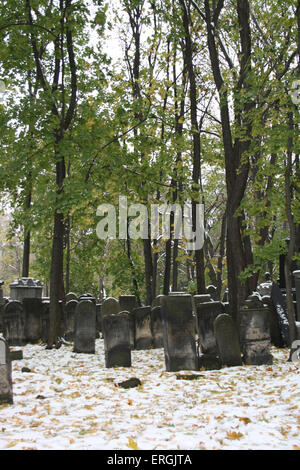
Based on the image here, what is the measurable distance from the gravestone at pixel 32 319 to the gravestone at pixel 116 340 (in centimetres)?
359

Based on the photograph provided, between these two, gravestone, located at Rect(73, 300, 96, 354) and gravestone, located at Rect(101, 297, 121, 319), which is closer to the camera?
gravestone, located at Rect(73, 300, 96, 354)

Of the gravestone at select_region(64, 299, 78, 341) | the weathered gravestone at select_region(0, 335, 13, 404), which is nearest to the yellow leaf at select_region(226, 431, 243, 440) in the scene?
the weathered gravestone at select_region(0, 335, 13, 404)

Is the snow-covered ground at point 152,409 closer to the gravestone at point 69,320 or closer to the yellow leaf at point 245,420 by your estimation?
the yellow leaf at point 245,420

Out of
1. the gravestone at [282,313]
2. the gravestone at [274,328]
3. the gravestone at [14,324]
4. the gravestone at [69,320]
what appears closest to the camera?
the gravestone at [282,313]

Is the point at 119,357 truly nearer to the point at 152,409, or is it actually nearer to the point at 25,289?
the point at 152,409

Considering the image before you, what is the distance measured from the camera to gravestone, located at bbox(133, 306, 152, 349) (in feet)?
35.2

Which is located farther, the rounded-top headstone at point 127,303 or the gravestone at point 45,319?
the rounded-top headstone at point 127,303

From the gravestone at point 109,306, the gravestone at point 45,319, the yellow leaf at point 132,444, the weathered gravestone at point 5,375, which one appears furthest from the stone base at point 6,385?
the gravestone at point 45,319

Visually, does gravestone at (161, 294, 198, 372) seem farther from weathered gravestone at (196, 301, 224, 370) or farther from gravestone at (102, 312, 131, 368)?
weathered gravestone at (196, 301, 224, 370)

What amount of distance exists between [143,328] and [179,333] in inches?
118

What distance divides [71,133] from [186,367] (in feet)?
20.2

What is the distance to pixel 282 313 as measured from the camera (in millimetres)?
9789

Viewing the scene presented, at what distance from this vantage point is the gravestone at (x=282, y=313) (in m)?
9.77

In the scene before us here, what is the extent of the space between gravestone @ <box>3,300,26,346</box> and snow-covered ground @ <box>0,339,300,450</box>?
2.50 meters
